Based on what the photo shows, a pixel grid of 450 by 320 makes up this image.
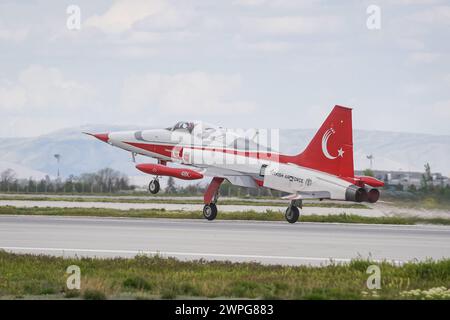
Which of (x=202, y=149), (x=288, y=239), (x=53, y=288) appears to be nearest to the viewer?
(x=53, y=288)

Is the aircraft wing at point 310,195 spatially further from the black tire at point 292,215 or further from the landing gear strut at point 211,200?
the landing gear strut at point 211,200

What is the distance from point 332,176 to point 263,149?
4086 mm

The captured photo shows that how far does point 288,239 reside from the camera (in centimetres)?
2648

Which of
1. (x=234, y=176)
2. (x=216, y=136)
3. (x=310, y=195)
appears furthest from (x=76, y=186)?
(x=310, y=195)

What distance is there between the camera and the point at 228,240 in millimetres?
26062

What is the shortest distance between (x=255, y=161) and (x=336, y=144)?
14.5 feet

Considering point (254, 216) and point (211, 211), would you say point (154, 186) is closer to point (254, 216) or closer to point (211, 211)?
point (211, 211)

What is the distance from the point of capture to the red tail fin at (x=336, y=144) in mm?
30688

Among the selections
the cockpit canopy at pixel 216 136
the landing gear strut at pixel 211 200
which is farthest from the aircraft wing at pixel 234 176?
the cockpit canopy at pixel 216 136

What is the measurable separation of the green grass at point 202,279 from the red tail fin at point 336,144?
11733 millimetres

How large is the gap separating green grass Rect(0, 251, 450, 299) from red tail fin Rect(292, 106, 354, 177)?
11.7 meters

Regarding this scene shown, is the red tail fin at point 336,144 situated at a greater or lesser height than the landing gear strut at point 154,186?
greater

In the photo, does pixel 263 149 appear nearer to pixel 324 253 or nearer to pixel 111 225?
pixel 111 225
